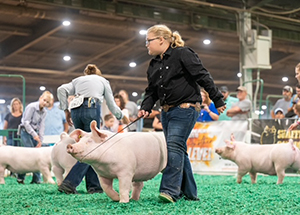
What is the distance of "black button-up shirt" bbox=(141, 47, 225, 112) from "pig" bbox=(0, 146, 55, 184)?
3.85m

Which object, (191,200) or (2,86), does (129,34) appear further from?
(191,200)

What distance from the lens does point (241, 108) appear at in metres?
10.2

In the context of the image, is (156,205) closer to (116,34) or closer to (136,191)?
(136,191)

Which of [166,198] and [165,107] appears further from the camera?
[165,107]

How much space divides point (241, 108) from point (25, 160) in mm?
4499

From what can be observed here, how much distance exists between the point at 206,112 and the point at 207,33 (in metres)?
7.82

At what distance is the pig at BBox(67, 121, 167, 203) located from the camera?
14.2 feet

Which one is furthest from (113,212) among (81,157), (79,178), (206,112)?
(206,112)

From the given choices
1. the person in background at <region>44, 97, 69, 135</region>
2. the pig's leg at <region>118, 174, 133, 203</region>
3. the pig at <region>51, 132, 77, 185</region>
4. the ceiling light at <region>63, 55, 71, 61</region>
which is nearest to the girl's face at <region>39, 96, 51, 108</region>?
the person in background at <region>44, 97, 69, 135</region>

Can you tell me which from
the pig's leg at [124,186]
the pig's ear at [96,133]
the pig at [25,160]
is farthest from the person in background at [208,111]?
the pig's leg at [124,186]

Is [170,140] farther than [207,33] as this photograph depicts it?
No

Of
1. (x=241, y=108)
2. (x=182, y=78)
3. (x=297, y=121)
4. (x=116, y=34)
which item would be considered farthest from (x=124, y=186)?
(x=116, y=34)

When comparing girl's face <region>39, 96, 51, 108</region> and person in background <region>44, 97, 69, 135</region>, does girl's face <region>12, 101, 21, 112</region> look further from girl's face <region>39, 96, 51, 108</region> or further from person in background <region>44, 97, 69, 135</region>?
girl's face <region>39, 96, 51, 108</region>

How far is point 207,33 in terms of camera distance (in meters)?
17.7
